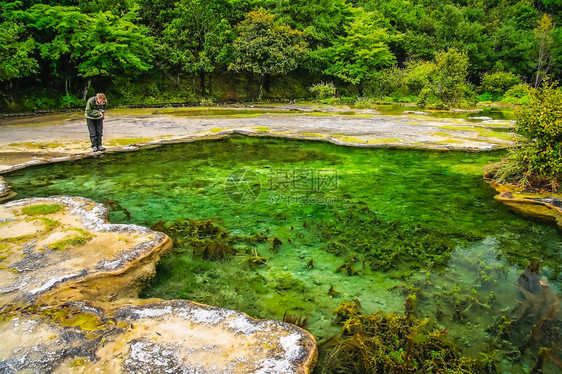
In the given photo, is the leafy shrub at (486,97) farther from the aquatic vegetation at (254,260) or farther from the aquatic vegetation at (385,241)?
the aquatic vegetation at (254,260)

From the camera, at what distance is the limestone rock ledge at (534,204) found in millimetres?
6668

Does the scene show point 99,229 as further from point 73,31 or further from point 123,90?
point 123,90

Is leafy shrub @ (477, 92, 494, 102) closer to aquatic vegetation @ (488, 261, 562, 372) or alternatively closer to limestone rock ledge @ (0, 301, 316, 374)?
aquatic vegetation @ (488, 261, 562, 372)

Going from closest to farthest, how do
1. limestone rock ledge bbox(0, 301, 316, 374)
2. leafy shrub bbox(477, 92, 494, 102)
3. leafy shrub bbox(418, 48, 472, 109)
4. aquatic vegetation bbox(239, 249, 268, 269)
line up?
limestone rock ledge bbox(0, 301, 316, 374) → aquatic vegetation bbox(239, 249, 268, 269) → leafy shrub bbox(418, 48, 472, 109) → leafy shrub bbox(477, 92, 494, 102)

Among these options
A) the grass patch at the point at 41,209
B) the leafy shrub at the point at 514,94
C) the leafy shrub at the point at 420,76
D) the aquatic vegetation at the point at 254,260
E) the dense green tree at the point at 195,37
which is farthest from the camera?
the leafy shrub at the point at 514,94

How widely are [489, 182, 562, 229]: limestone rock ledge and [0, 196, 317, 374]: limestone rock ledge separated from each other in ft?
20.1

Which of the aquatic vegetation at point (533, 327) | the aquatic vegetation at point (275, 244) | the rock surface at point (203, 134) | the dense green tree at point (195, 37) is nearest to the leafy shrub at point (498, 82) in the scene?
the rock surface at point (203, 134)

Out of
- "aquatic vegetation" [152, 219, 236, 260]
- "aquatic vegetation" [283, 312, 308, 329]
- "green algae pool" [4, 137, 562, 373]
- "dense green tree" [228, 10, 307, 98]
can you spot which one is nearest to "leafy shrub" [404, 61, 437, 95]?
"dense green tree" [228, 10, 307, 98]

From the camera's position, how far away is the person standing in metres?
10.4

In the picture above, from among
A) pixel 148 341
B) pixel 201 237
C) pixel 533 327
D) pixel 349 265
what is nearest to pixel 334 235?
pixel 349 265

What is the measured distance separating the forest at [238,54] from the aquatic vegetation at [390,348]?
2272cm

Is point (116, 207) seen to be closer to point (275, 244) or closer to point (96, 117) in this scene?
point (275, 244)

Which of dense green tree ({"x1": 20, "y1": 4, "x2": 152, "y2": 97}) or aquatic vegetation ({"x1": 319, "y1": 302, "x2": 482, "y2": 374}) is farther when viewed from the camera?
dense green tree ({"x1": 20, "y1": 4, "x2": 152, "y2": 97})

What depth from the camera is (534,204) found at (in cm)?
716
